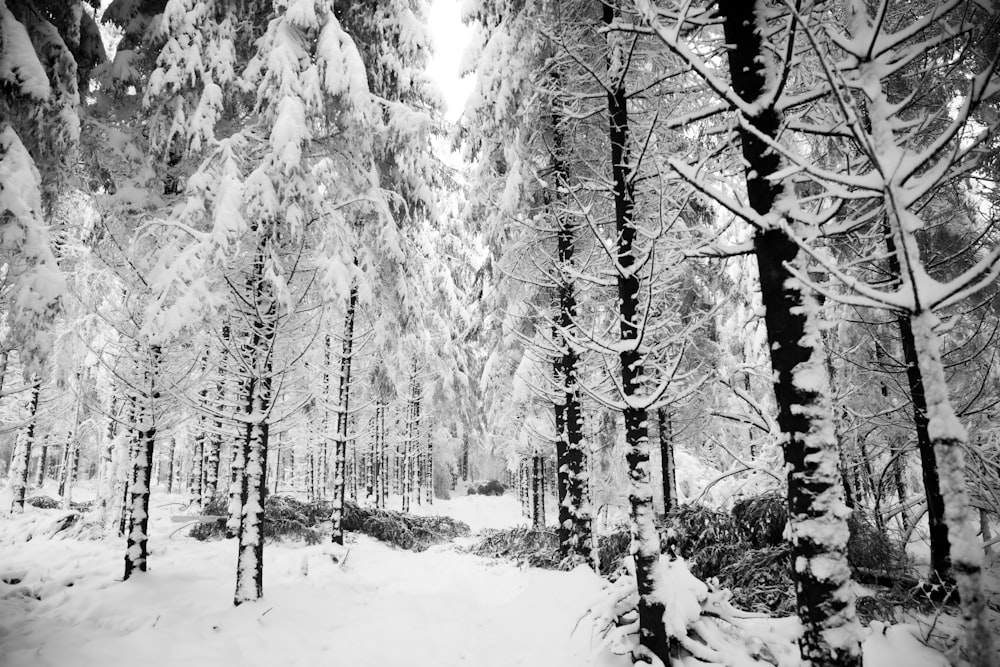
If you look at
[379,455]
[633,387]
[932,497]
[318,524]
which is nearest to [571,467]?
[633,387]

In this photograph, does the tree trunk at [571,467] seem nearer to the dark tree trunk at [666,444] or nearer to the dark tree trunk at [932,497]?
the dark tree trunk at [666,444]

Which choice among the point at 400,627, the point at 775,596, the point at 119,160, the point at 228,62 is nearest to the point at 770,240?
the point at 775,596

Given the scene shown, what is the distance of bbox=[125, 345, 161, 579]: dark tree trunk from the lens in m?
7.39

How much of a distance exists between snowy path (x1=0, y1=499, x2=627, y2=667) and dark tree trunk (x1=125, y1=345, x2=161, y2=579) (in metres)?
0.36

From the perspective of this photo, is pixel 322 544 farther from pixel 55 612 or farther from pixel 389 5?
pixel 389 5

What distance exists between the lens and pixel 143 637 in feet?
17.4

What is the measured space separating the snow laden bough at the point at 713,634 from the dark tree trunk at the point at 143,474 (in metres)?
7.41

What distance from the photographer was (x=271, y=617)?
6.45m

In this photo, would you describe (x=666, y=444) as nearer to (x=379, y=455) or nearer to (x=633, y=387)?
(x=633, y=387)

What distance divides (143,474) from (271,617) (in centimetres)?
346

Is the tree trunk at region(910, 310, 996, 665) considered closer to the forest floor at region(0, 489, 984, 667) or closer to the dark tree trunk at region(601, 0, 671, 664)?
the dark tree trunk at region(601, 0, 671, 664)

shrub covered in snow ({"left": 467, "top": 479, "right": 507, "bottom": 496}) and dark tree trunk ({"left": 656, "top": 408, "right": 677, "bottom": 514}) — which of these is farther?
shrub covered in snow ({"left": 467, "top": 479, "right": 507, "bottom": 496})

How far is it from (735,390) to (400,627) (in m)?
5.67

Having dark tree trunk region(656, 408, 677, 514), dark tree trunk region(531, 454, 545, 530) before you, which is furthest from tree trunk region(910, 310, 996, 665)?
dark tree trunk region(531, 454, 545, 530)
